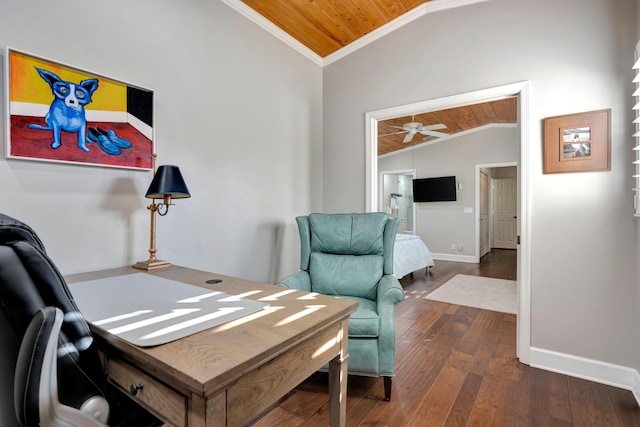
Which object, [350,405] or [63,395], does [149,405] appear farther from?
[350,405]

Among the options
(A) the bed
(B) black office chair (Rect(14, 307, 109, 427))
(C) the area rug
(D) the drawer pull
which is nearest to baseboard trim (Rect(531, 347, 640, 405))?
(C) the area rug

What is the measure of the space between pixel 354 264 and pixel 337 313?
4.37 ft

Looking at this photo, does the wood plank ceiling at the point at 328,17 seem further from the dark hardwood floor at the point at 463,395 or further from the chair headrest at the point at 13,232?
the dark hardwood floor at the point at 463,395

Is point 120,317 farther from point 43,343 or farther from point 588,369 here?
point 588,369

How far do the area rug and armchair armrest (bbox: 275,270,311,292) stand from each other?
2238 millimetres

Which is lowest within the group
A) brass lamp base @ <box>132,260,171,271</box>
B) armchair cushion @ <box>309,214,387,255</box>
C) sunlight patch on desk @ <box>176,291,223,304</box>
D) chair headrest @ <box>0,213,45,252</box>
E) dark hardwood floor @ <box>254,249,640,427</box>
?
dark hardwood floor @ <box>254,249,640,427</box>

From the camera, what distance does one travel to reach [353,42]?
10.6 feet

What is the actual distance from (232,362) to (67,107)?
1.66 meters

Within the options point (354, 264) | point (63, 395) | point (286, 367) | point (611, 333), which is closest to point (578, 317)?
point (611, 333)

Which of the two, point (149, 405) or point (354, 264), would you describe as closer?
point (149, 405)

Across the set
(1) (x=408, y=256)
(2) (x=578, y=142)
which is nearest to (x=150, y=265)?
(2) (x=578, y=142)

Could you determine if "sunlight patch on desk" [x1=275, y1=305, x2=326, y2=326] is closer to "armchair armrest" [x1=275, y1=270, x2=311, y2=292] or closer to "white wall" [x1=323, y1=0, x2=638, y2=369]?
"armchair armrest" [x1=275, y1=270, x2=311, y2=292]

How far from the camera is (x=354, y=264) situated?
7.95ft

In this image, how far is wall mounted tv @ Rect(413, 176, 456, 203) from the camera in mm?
6672
